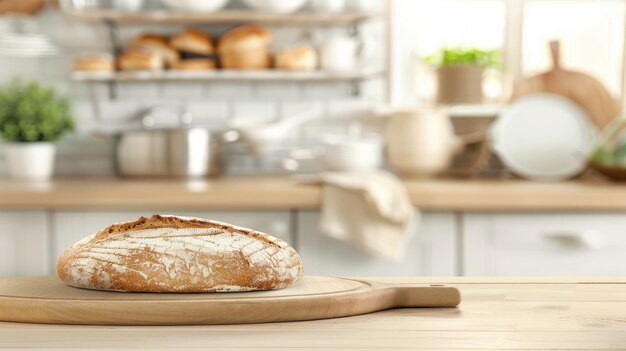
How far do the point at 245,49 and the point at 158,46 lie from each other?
0.32 m

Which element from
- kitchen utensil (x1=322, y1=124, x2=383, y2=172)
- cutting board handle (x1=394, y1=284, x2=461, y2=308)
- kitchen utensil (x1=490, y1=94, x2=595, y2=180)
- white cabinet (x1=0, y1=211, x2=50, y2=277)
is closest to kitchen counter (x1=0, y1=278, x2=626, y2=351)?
cutting board handle (x1=394, y1=284, x2=461, y2=308)

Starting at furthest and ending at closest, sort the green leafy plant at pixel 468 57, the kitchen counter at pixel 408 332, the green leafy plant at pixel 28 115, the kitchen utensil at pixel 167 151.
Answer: the green leafy plant at pixel 468 57, the green leafy plant at pixel 28 115, the kitchen utensil at pixel 167 151, the kitchen counter at pixel 408 332

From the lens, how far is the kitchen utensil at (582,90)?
11.5ft

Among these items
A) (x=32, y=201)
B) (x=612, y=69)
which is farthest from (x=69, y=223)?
(x=612, y=69)

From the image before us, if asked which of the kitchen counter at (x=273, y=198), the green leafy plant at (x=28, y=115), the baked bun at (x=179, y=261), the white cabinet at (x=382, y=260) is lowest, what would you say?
the white cabinet at (x=382, y=260)

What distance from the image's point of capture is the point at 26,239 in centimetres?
285

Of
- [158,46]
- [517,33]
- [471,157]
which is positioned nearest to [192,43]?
[158,46]

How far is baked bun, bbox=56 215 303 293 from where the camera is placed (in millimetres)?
1050

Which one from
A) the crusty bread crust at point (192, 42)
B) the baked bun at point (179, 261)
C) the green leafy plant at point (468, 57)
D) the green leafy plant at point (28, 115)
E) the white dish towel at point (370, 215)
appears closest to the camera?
the baked bun at point (179, 261)

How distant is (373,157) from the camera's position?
3.23 metres

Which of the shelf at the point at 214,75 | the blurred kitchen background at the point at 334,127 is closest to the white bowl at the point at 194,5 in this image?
the blurred kitchen background at the point at 334,127

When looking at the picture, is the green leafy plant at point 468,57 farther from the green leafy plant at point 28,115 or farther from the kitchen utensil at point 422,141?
the green leafy plant at point 28,115

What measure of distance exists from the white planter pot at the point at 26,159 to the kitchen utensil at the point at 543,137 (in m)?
1.62

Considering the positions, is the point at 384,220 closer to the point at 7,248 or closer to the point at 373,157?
the point at 373,157
